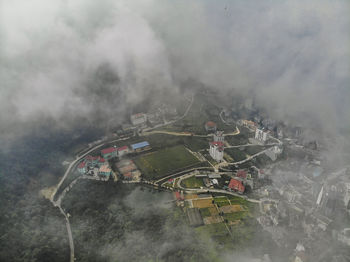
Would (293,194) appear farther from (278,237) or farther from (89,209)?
(89,209)

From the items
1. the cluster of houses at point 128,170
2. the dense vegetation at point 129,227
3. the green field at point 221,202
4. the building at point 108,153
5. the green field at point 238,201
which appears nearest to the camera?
the dense vegetation at point 129,227

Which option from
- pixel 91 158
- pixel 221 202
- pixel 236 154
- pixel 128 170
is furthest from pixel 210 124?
pixel 91 158

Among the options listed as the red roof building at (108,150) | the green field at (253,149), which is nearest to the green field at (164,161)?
the red roof building at (108,150)

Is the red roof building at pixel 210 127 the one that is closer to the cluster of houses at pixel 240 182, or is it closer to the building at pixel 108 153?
the cluster of houses at pixel 240 182

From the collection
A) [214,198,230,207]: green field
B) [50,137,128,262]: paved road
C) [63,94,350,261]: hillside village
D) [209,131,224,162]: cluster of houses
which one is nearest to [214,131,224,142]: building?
[63,94,350,261]: hillside village

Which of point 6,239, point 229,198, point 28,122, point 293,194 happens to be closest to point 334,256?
point 293,194

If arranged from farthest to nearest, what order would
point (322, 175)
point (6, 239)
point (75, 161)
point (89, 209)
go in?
1. point (75, 161)
2. point (322, 175)
3. point (89, 209)
4. point (6, 239)
